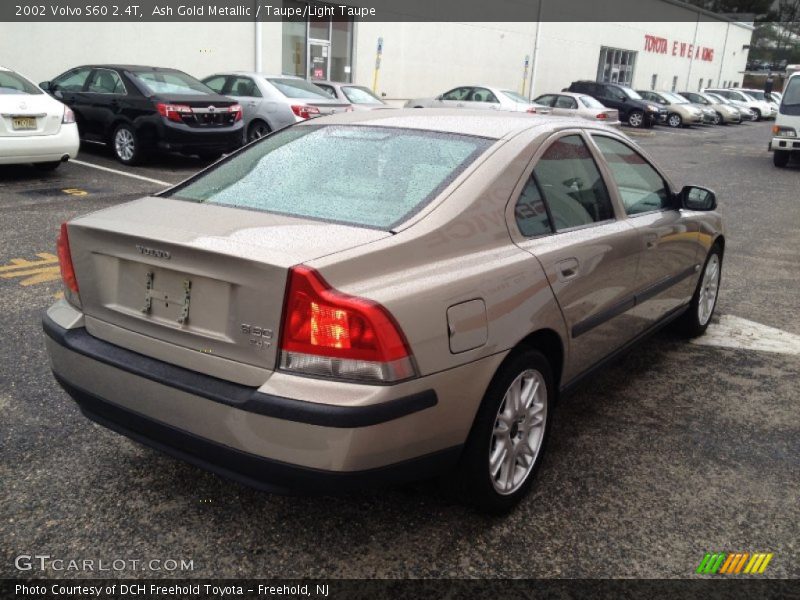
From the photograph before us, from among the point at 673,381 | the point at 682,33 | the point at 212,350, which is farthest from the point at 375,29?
the point at 682,33

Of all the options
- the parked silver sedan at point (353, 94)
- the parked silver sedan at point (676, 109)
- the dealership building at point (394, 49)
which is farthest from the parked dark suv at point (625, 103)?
the parked silver sedan at point (353, 94)

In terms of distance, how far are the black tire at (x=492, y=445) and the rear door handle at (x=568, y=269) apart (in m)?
0.34

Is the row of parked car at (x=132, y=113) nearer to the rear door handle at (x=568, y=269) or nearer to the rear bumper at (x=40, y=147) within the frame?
the rear bumper at (x=40, y=147)

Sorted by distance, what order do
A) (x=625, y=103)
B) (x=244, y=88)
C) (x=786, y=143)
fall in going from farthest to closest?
1. (x=625, y=103)
2. (x=786, y=143)
3. (x=244, y=88)

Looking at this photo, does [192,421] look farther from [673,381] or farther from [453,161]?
[673,381]

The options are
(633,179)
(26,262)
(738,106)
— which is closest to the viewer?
(633,179)

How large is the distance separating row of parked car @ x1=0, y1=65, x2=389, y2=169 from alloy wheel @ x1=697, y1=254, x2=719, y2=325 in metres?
8.07

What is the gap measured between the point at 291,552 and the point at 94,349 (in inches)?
39.3

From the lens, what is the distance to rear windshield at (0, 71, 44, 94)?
930 cm

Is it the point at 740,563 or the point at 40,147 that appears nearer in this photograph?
the point at 740,563

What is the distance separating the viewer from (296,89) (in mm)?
13461

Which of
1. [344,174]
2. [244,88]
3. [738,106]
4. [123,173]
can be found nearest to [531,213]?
[344,174]

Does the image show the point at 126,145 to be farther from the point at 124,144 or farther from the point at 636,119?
the point at 636,119

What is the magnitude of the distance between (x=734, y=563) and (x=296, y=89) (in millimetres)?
12240
